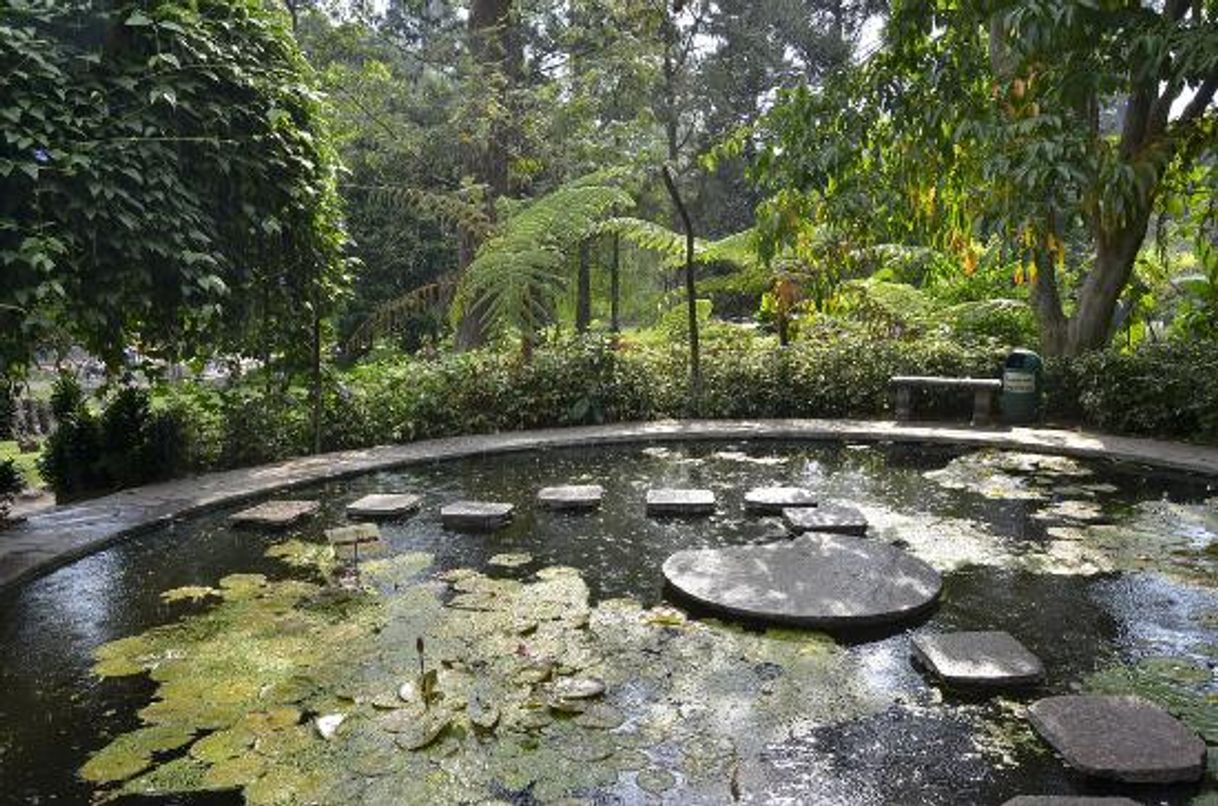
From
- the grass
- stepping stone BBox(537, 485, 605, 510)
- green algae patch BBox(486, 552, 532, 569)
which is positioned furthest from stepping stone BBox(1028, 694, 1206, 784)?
the grass

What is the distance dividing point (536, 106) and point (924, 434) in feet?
26.8

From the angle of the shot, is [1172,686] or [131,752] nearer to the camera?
[131,752]

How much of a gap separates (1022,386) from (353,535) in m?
5.93

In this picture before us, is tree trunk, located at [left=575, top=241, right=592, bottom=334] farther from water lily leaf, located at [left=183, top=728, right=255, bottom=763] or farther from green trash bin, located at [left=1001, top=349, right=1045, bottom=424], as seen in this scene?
water lily leaf, located at [left=183, top=728, right=255, bottom=763]

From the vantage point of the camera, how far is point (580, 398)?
8102 mm

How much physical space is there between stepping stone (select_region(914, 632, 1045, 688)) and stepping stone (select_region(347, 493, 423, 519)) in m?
3.09

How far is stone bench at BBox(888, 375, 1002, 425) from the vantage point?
7.69 m

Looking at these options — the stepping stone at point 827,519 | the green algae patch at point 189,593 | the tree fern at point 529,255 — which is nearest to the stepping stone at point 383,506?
the green algae patch at point 189,593

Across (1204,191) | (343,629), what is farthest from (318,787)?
(1204,191)

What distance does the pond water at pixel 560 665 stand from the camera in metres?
2.32

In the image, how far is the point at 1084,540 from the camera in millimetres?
4379

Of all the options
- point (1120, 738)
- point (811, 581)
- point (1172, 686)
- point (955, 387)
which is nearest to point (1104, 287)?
point (955, 387)

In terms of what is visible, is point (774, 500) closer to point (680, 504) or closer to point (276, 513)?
point (680, 504)

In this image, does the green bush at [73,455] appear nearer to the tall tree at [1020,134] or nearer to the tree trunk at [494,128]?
the tree trunk at [494,128]
